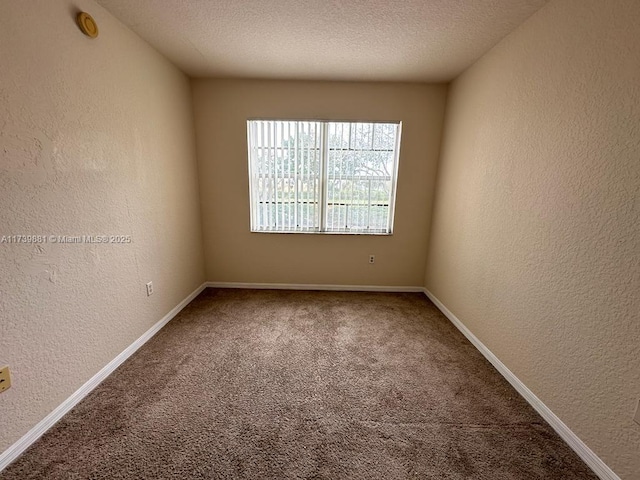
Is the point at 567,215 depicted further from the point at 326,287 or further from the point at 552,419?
the point at 326,287

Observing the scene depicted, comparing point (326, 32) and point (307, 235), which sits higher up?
point (326, 32)

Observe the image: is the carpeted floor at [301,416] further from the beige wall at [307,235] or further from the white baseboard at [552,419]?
the beige wall at [307,235]

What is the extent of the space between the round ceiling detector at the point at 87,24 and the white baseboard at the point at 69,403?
2.02m

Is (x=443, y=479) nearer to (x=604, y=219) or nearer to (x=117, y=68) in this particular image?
(x=604, y=219)

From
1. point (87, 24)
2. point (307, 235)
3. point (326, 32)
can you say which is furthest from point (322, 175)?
point (87, 24)

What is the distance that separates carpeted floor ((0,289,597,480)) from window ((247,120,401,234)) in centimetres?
128

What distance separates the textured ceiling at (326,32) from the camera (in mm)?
1554

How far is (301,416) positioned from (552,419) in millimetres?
1354

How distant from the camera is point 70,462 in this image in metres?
1.16

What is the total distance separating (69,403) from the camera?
1.43 metres

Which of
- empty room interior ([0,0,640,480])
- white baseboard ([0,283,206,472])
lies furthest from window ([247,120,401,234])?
white baseboard ([0,283,206,472])

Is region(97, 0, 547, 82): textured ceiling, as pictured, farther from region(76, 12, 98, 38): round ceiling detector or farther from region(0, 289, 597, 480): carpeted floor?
region(0, 289, 597, 480): carpeted floor

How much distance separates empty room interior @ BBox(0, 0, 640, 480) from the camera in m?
1.16

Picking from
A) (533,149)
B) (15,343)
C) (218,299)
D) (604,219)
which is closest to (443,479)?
(604,219)
